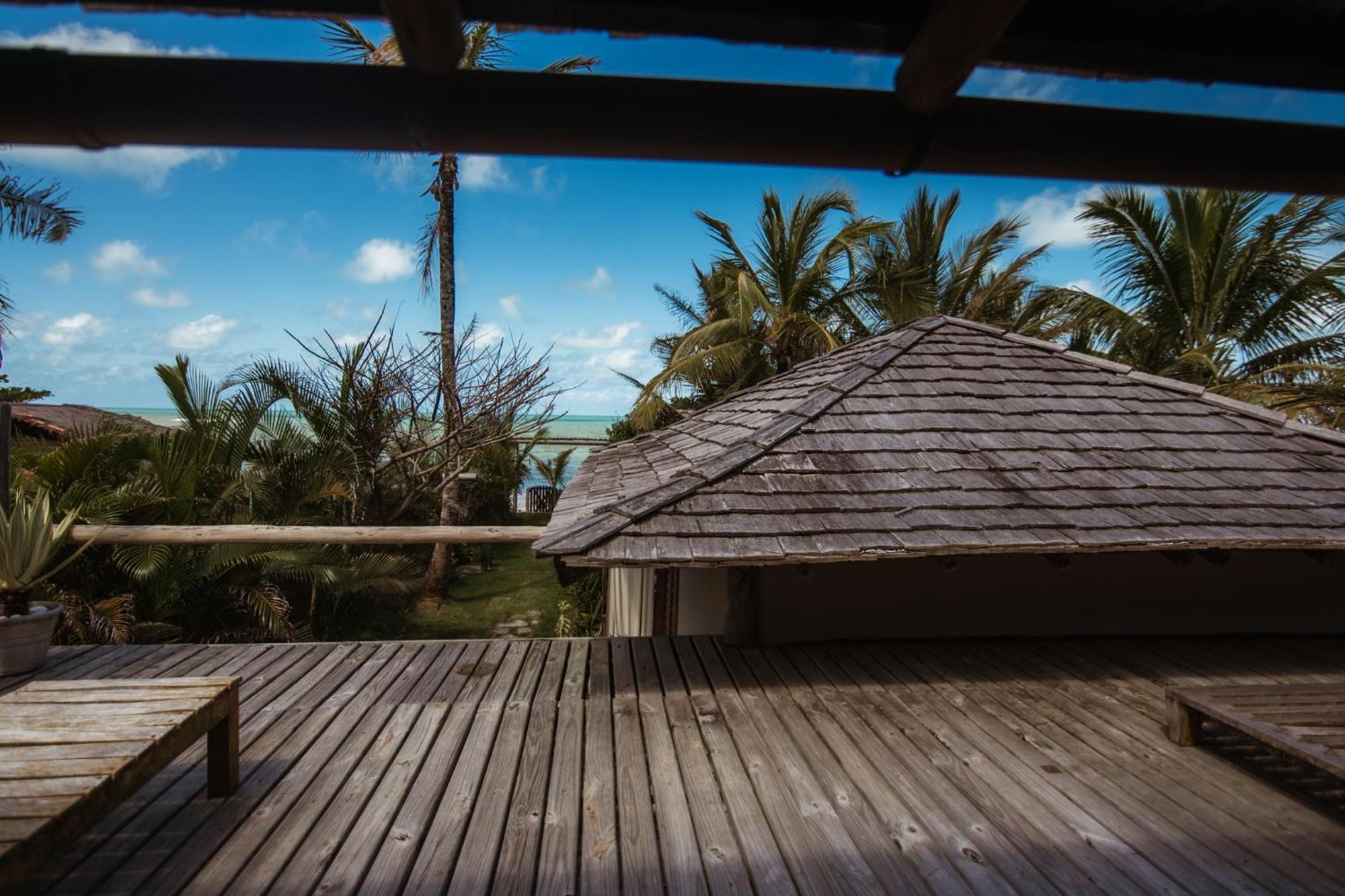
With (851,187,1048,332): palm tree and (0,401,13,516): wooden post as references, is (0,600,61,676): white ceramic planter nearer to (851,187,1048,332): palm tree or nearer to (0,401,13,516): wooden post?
(0,401,13,516): wooden post

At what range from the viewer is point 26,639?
3828 millimetres

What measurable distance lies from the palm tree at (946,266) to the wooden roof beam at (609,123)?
1157 cm

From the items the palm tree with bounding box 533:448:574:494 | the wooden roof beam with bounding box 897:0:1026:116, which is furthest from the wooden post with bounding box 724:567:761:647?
the palm tree with bounding box 533:448:574:494

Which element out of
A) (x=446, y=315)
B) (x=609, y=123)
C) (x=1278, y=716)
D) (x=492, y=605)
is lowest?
(x=492, y=605)

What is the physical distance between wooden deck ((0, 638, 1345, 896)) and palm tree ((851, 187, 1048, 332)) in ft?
32.5

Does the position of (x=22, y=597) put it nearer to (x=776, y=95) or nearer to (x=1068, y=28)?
(x=776, y=95)

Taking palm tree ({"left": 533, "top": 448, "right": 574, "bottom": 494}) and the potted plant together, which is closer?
the potted plant

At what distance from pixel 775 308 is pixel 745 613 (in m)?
9.28

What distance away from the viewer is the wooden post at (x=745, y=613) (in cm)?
421

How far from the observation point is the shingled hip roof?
351 centimetres

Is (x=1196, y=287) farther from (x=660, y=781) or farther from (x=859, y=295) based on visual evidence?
(x=660, y=781)

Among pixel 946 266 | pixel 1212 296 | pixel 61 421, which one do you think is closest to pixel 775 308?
pixel 946 266

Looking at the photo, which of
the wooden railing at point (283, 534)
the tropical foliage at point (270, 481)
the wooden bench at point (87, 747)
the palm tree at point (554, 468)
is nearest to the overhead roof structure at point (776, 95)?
the wooden bench at point (87, 747)

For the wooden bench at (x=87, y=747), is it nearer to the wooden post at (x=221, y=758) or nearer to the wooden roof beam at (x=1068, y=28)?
the wooden post at (x=221, y=758)
